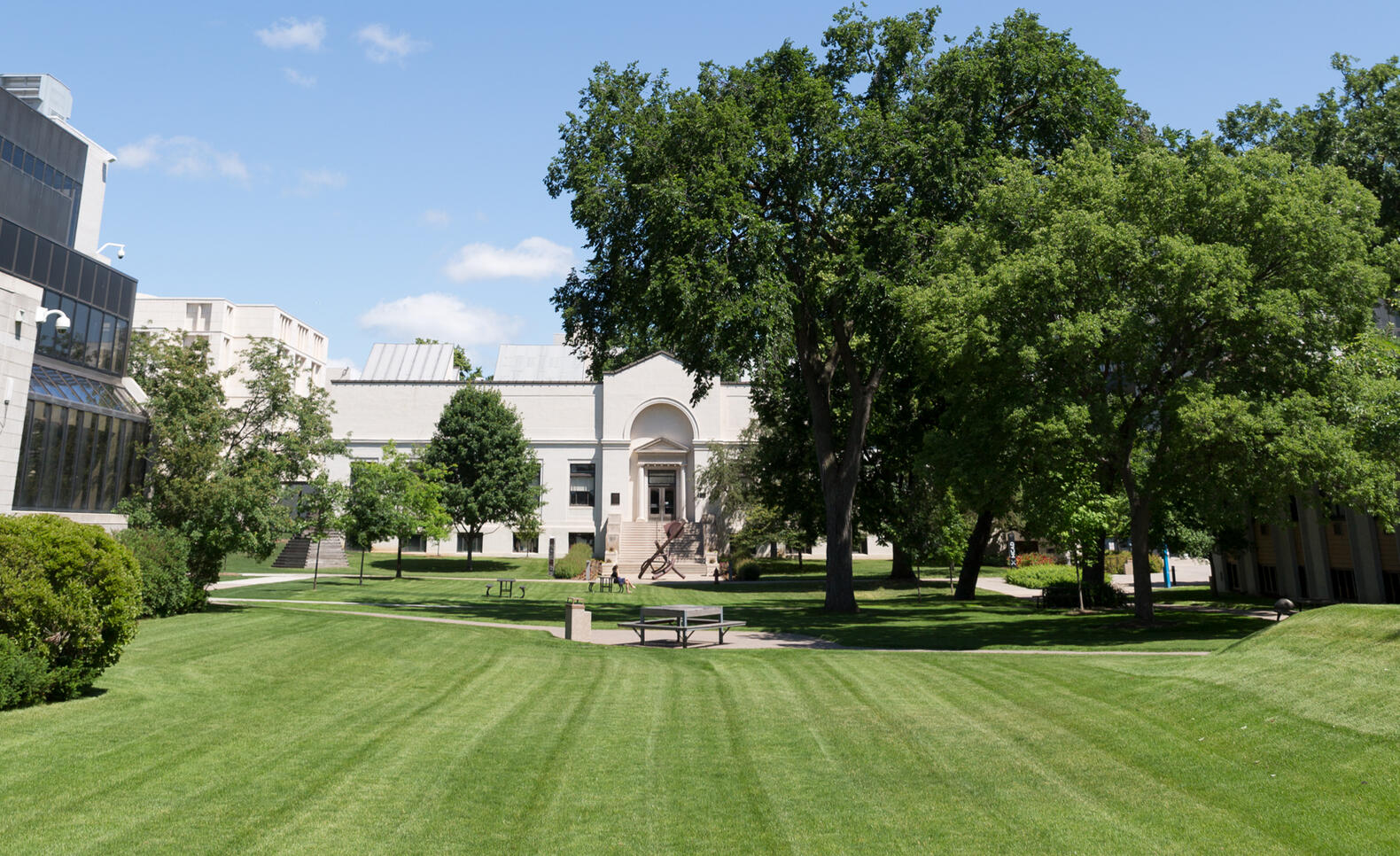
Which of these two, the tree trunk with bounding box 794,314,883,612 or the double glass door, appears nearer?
the tree trunk with bounding box 794,314,883,612

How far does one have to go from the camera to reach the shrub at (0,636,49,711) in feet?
31.4

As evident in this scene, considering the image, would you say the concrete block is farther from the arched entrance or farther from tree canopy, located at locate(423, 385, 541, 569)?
the arched entrance

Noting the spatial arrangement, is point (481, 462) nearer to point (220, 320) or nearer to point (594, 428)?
point (594, 428)

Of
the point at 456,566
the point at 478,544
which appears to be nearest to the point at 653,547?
the point at 456,566

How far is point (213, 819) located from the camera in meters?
7.09

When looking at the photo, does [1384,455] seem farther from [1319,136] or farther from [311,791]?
[311,791]

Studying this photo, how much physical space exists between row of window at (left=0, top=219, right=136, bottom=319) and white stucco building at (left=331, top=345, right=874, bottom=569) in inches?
1166

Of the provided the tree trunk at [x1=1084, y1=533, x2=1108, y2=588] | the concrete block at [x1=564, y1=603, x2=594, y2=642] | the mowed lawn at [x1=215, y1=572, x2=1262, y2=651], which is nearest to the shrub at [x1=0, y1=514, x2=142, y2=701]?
the concrete block at [x1=564, y1=603, x2=594, y2=642]

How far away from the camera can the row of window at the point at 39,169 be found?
4862cm

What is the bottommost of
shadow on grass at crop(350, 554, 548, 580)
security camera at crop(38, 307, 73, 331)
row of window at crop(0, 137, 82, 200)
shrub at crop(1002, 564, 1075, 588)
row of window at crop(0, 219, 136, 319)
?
shrub at crop(1002, 564, 1075, 588)

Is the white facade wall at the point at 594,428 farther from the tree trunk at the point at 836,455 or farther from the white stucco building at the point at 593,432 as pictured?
the tree trunk at the point at 836,455

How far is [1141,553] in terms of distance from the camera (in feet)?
69.7

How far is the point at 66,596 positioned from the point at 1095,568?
3019cm

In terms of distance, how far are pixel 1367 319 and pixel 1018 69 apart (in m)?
10.6
